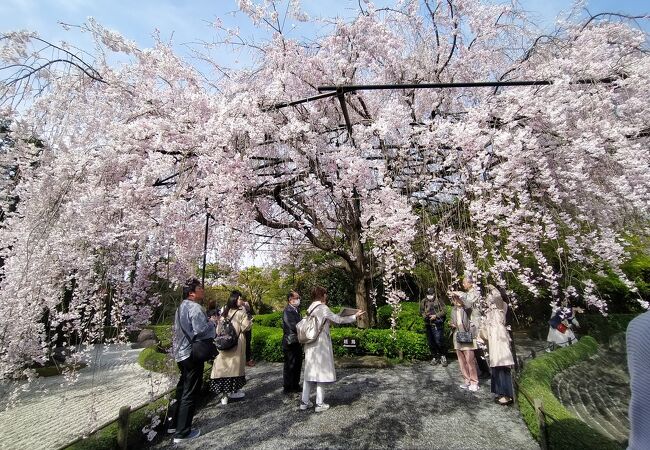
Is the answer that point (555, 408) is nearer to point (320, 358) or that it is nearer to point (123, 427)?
point (320, 358)

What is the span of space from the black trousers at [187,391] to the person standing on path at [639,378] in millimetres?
3959

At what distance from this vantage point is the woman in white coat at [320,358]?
15.2 ft

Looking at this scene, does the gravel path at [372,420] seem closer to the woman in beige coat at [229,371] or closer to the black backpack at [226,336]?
the woman in beige coat at [229,371]

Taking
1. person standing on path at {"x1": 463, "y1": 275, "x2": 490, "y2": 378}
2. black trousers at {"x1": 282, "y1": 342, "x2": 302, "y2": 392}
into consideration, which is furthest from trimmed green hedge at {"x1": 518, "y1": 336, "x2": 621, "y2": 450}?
black trousers at {"x1": 282, "y1": 342, "x2": 302, "y2": 392}

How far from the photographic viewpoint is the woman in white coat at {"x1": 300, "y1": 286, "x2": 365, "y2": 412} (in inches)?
183

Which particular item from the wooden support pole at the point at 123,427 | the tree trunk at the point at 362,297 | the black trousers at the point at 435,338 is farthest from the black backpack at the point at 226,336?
the black trousers at the point at 435,338

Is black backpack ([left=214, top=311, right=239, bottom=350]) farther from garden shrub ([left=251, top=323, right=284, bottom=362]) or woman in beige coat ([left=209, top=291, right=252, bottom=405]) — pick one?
garden shrub ([left=251, top=323, right=284, bottom=362])

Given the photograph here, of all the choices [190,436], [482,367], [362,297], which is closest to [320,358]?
[190,436]

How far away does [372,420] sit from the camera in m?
4.34

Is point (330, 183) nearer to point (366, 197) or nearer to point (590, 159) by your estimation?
point (366, 197)

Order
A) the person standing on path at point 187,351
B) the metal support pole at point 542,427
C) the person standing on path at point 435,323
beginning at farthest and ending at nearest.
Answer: the person standing on path at point 435,323 → the person standing on path at point 187,351 → the metal support pole at point 542,427

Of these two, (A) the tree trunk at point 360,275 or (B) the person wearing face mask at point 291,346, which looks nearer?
(B) the person wearing face mask at point 291,346

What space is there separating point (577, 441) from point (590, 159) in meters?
2.72

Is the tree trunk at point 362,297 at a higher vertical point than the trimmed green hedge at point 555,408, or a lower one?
higher
